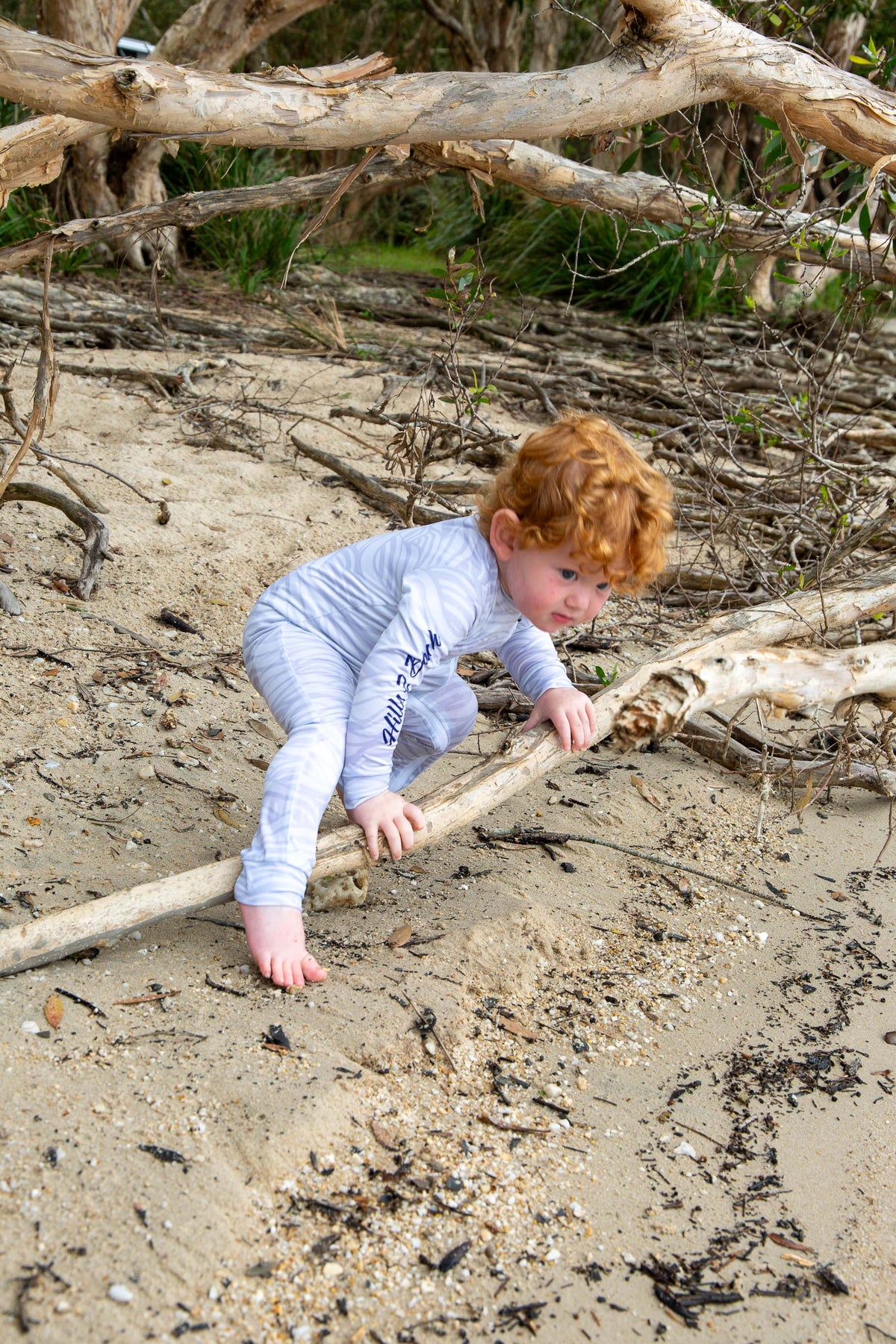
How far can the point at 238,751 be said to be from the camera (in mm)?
3086

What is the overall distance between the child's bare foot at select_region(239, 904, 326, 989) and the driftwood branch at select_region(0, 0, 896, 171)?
1632 mm

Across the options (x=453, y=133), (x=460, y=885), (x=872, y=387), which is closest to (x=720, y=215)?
(x=453, y=133)

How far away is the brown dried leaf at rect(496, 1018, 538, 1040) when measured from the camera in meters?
2.17

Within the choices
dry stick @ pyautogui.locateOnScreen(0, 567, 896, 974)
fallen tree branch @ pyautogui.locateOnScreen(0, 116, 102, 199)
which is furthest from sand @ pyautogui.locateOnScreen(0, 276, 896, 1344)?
fallen tree branch @ pyautogui.locateOnScreen(0, 116, 102, 199)

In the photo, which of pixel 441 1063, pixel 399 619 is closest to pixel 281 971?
pixel 441 1063

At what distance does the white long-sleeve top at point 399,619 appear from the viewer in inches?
87.4

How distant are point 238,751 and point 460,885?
80 cm

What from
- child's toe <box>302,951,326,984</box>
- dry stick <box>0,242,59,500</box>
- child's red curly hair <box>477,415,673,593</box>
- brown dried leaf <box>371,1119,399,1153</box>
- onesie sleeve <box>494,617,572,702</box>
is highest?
child's red curly hair <box>477,415,673,593</box>

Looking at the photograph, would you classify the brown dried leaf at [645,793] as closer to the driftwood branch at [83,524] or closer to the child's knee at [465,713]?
the child's knee at [465,713]

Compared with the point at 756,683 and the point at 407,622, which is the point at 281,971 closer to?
the point at 407,622

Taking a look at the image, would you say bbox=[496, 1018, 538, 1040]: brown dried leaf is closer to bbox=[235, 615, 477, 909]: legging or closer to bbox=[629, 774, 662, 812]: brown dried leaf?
bbox=[235, 615, 477, 909]: legging

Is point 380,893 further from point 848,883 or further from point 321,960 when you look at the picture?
point 848,883

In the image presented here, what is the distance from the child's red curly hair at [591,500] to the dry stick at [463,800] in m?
0.35

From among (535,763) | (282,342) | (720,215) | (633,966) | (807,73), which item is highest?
(807,73)
